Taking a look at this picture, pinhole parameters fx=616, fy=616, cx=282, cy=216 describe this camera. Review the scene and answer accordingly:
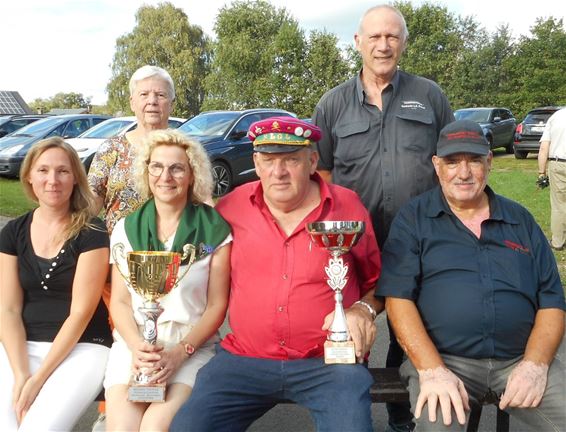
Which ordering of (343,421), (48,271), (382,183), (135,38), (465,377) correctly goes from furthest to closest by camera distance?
(135,38), (382,183), (48,271), (465,377), (343,421)

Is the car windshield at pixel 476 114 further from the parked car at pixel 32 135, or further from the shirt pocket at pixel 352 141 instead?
the shirt pocket at pixel 352 141

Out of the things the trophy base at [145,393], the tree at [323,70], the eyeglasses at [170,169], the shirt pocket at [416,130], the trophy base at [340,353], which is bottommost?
the trophy base at [145,393]

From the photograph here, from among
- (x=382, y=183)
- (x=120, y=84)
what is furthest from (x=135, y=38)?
(x=382, y=183)

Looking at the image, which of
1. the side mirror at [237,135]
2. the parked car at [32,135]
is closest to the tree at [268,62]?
the parked car at [32,135]

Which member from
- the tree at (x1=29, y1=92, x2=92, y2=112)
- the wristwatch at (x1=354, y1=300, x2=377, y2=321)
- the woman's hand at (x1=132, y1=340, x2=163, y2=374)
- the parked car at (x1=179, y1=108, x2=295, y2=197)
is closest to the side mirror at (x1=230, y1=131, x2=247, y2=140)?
the parked car at (x1=179, y1=108, x2=295, y2=197)

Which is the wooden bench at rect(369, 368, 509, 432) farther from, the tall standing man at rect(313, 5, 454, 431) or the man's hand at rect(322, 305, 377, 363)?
the tall standing man at rect(313, 5, 454, 431)

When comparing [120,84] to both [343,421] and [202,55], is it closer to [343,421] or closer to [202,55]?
[202,55]

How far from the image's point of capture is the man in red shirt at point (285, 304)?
2.71 meters

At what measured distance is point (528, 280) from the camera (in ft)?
9.68

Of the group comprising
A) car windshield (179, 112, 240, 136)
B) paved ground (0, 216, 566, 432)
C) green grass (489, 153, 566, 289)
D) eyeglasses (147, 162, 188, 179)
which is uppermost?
eyeglasses (147, 162, 188, 179)

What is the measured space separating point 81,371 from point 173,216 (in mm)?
875

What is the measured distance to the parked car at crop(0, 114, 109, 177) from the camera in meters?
14.5

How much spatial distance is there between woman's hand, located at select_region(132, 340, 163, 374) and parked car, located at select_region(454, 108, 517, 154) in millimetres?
18078

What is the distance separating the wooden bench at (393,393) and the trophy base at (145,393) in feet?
1.44
